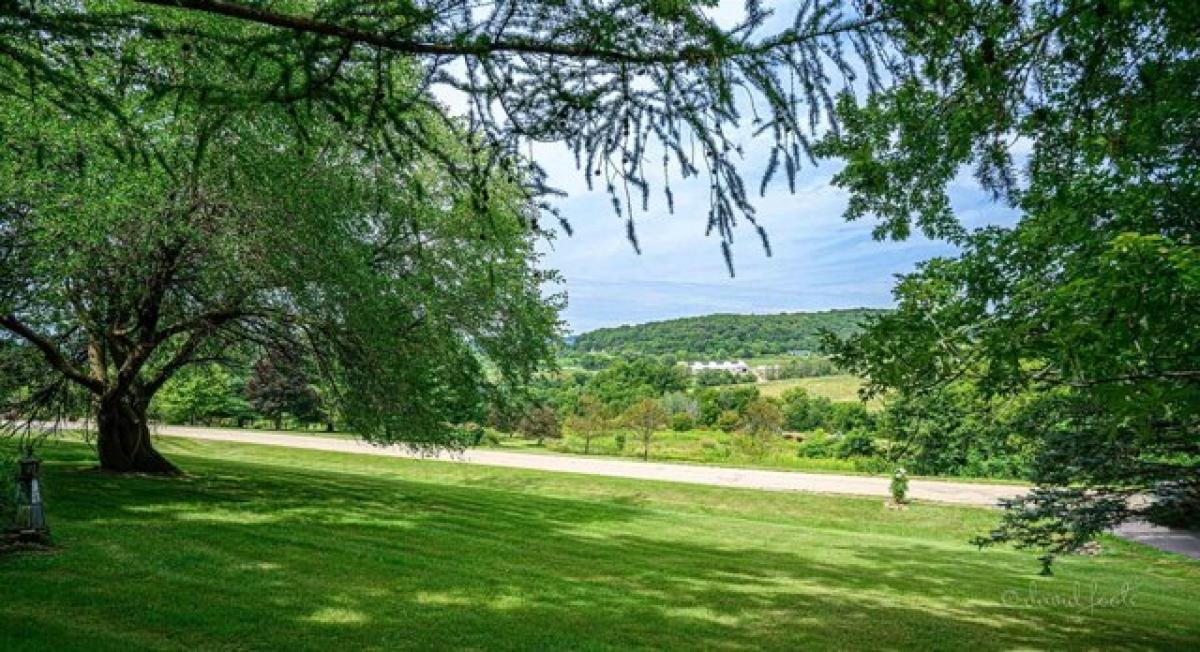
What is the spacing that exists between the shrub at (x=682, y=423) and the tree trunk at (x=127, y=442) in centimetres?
3145

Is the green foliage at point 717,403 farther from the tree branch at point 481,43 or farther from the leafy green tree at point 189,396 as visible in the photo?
the tree branch at point 481,43

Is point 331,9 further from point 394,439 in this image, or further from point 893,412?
point 394,439

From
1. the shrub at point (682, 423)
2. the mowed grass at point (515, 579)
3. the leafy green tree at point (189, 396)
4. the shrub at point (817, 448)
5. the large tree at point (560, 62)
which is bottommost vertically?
the mowed grass at point (515, 579)

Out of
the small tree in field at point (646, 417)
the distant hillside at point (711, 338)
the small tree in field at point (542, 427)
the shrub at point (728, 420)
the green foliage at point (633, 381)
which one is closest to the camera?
the small tree in field at point (646, 417)

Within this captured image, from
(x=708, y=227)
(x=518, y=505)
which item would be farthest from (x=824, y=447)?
(x=708, y=227)

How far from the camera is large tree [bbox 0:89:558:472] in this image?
8.87m

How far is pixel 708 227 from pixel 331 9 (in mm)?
1955

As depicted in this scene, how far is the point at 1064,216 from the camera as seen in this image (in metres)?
6.08

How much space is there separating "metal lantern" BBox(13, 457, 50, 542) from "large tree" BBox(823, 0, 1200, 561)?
29.5 ft

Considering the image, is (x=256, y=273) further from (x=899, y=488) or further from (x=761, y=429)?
(x=761, y=429)

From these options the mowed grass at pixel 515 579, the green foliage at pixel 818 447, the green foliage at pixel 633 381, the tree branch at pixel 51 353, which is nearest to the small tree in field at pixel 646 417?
the green foliage at pixel 818 447

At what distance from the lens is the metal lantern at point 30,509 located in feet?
27.0

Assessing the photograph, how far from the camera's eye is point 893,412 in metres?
9.20

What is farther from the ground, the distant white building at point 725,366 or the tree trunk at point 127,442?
the distant white building at point 725,366
